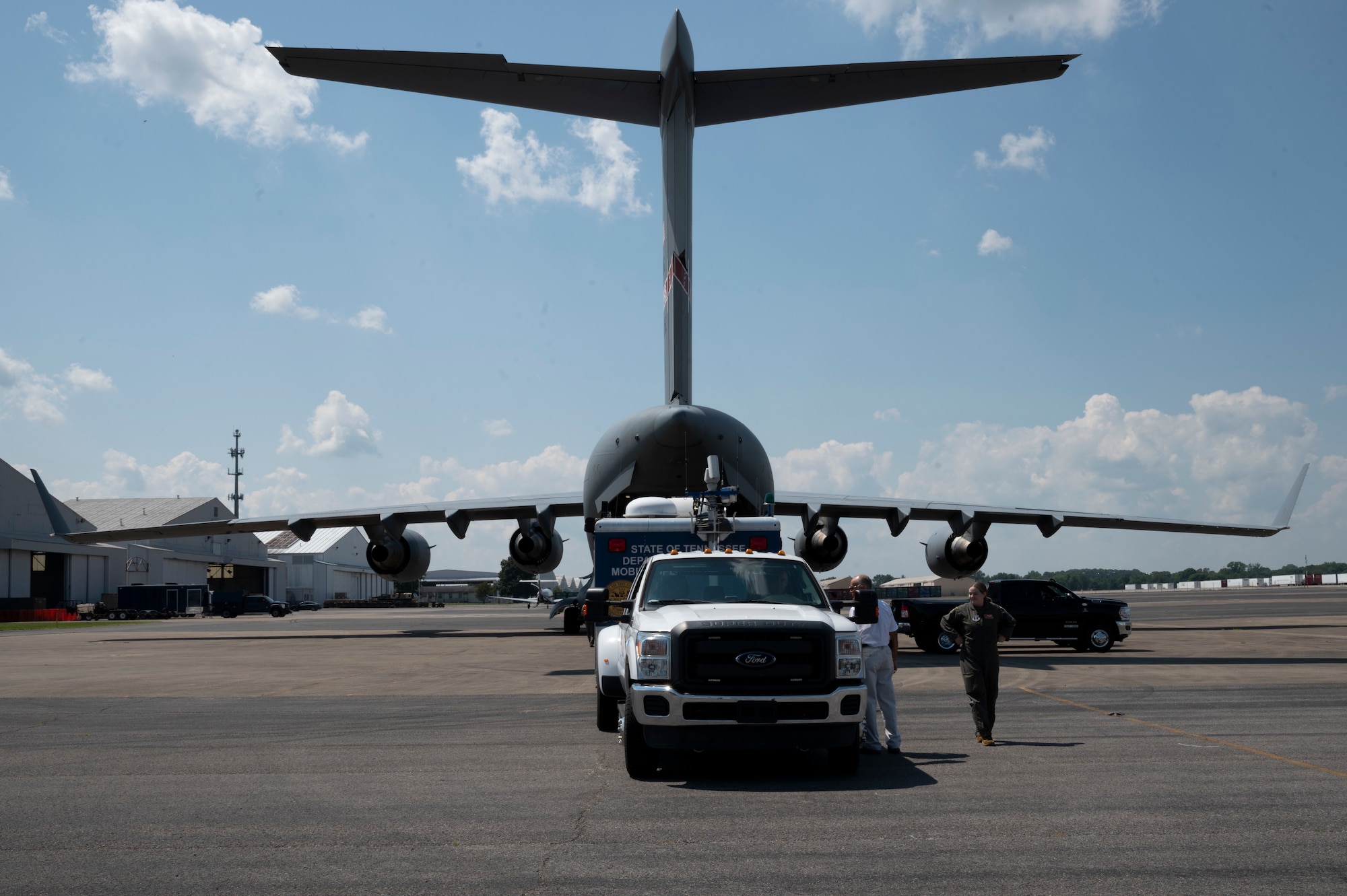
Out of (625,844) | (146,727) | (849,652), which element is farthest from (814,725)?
(146,727)

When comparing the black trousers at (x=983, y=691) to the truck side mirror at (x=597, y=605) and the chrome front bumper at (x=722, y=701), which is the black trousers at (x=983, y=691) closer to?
the chrome front bumper at (x=722, y=701)

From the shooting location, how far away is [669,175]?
1009 inches

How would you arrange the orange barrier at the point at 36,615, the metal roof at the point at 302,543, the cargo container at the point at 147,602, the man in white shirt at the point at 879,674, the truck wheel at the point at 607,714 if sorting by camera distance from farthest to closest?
the metal roof at the point at 302,543, the cargo container at the point at 147,602, the orange barrier at the point at 36,615, the truck wheel at the point at 607,714, the man in white shirt at the point at 879,674

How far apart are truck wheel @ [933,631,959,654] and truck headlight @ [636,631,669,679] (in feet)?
56.4

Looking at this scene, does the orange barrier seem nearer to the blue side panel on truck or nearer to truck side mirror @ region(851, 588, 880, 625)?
the blue side panel on truck

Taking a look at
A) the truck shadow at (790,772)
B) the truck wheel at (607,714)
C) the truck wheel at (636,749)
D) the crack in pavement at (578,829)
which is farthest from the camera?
the truck wheel at (607,714)

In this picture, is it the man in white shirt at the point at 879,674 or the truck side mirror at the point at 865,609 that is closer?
the truck side mirror at the point at 865,609

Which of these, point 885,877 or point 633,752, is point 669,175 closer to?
point 633,752

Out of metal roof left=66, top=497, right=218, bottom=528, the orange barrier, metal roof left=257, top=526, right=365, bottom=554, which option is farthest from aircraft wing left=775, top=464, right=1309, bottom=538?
metal roof left=257, top=526, right=365, bottom=554

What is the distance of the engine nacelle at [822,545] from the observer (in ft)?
103

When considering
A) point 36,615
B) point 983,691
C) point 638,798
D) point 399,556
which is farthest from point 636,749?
point 36,615

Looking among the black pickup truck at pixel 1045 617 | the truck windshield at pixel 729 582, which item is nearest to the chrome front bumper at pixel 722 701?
the truck windshield at pixel 729 582

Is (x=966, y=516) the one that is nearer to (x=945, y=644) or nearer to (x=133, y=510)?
(x=945, y=644)

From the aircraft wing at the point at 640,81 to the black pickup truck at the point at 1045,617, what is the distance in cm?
1156
